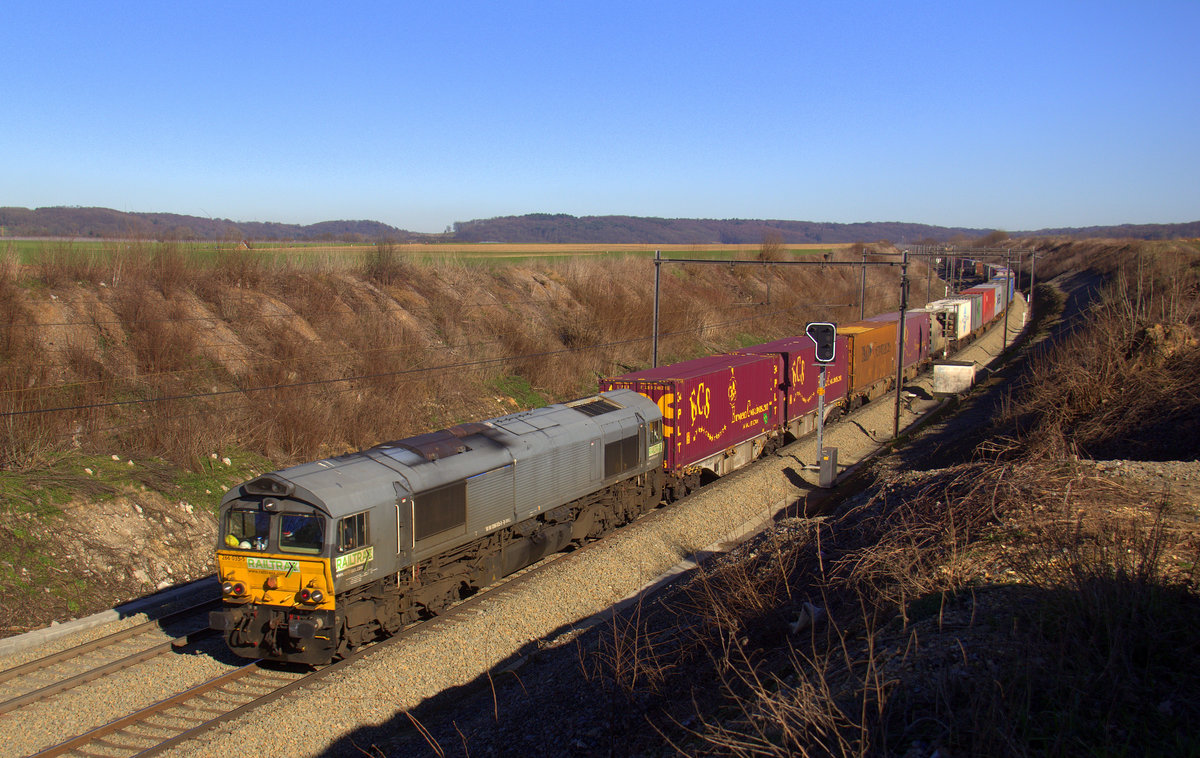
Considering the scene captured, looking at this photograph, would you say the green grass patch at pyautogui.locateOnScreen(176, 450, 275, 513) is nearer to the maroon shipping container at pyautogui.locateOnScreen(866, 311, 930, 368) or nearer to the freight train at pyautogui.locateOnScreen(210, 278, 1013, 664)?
the freight train at pyautogui.locateOnScreen(210, 278, 1013, 664)

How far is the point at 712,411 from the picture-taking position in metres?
19.6

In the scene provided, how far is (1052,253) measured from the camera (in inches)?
4552

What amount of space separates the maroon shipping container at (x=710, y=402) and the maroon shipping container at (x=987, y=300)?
1530 inches

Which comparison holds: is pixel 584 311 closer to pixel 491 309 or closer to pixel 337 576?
pixel 491 309

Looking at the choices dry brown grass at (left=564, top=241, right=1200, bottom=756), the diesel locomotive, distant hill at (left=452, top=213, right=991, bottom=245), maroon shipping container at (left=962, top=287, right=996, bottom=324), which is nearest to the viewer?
dry brown grass at (left=564, top=241, right=1200, bottom=756)

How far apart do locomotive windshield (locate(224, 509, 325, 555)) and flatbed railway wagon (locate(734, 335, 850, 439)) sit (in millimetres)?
16022

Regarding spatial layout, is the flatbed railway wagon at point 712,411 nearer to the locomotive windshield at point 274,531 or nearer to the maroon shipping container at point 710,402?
the maroon shipping container at point 710,402

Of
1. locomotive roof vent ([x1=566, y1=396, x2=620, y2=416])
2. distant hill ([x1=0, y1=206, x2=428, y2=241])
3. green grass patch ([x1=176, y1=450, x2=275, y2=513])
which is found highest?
distant hill ([x1=0, y1=206, x2=428, y2=241])

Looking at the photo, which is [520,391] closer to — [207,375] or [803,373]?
[803,373]

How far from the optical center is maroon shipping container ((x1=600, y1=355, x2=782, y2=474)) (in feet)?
59.6

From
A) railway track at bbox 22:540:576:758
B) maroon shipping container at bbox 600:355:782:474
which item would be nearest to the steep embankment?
railway track at bbox 22:540:576:758

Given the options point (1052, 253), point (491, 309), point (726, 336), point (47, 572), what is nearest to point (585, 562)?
point (47, 572)

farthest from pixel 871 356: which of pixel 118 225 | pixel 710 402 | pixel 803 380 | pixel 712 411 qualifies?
pixel 118 225

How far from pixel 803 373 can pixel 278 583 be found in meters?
18.2
